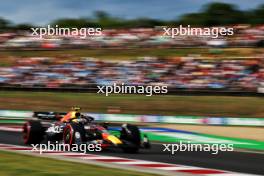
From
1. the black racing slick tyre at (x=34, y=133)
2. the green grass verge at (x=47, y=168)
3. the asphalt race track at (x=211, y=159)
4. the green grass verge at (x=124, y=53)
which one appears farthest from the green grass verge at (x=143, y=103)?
the green grass verge at (x=47, y=168)

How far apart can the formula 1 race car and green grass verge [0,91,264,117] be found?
38.3 ft

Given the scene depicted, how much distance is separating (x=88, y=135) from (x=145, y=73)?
1721cm

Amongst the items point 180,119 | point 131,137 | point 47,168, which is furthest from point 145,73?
point 47,168

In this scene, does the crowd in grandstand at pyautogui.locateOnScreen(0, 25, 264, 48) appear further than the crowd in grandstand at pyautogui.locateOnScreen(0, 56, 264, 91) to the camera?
Yes

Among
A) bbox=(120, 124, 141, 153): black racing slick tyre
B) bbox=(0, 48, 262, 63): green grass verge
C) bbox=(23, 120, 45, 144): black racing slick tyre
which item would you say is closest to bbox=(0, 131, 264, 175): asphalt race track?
bbox=(120, 124, 141, 153): black racing slick tyre

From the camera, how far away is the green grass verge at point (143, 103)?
23.7 metres

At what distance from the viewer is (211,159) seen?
11.3 metres

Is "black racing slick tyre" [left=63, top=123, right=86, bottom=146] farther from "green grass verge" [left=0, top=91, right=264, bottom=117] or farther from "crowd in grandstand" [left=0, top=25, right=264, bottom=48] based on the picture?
"crowd in grandstand" [left=0, top=25, right=264, bottom=48]

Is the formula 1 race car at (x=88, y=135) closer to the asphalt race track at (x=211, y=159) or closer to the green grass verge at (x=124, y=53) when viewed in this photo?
the asphalt race track at (x=211, y=159)

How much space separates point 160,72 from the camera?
2864 cm

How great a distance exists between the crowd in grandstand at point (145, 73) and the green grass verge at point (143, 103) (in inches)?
47.7

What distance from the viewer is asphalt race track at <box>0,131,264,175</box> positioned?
10.0 m

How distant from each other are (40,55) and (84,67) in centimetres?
794

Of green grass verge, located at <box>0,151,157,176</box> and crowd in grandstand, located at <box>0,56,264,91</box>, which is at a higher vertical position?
crowd in grandstand, located at <box>0,56,264,91</box>
